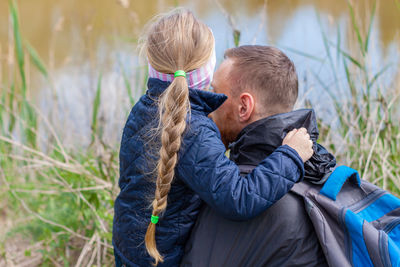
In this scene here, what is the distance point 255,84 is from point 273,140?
228mm

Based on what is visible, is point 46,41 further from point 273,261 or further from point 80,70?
point 273,261

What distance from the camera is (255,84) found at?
64.2 inches

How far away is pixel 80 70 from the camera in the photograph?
16.5 feet

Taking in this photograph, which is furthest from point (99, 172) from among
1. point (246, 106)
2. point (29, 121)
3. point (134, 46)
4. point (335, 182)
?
point (134, 46)

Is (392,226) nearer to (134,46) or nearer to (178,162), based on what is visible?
(178,162)

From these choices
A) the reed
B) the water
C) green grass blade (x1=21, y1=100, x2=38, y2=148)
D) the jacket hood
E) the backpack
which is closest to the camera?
the backpack

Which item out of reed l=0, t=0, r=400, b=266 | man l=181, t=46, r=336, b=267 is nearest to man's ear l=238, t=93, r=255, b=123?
man l=181, t=46, r=336, b=267

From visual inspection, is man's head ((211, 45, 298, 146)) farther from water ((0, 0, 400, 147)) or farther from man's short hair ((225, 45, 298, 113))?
water ((0, 0, 400, 147))

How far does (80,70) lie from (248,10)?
6.73ft

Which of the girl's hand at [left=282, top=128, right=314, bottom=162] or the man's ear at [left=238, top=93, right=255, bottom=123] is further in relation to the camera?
the man's ear at [left=238, top=93, right=255, bottom=123]

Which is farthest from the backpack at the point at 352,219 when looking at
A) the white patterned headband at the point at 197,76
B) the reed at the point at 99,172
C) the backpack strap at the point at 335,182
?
the reed at the point at 99,172

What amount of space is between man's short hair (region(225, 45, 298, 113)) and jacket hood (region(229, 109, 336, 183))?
0.12 m

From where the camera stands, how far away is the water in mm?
3340

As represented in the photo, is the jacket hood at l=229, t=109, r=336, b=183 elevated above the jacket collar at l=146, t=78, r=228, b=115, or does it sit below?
below
